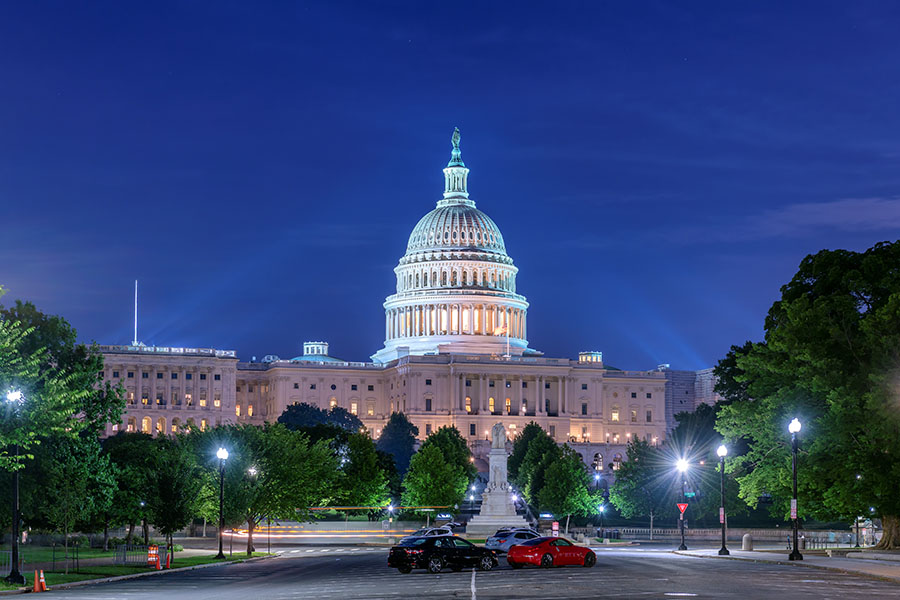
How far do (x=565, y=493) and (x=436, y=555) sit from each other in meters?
70.9

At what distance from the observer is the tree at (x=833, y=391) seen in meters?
64.2

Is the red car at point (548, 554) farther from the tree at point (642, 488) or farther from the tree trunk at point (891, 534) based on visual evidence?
the tree at point (642, 488)

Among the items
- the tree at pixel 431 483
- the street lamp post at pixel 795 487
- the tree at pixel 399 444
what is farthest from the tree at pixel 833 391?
the tree at pixel 399 444

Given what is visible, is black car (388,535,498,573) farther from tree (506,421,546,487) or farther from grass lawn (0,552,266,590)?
tree (506,421,546,487)

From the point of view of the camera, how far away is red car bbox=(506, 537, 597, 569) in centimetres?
5612

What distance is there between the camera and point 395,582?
47281mm

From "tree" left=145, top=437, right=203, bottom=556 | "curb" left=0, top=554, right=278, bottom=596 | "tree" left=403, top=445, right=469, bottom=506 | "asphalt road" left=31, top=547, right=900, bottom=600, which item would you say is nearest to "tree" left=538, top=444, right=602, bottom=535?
"tree" left=403, top=445, right=469, bottom=506

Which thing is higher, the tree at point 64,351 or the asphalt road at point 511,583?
the tree at point 64,351

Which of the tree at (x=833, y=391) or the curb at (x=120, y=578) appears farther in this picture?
the tree at (x=833, y=391)

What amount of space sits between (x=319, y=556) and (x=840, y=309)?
29.0 m

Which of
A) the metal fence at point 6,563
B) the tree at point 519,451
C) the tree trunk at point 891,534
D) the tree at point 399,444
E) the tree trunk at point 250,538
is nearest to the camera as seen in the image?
the metal fence at point 6,563

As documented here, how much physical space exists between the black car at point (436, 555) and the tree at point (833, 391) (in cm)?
1902

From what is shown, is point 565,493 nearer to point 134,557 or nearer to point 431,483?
point 431,483

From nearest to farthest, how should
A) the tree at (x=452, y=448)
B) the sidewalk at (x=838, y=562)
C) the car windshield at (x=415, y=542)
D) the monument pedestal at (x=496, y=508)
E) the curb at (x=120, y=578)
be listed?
the curb at (x=120, y=578), the sidewalk at (x=838, y=562), the car windshield at (x=415, y=542), the monument pedestal at (x=496, y=508), the tree at (x=452, y=448)
